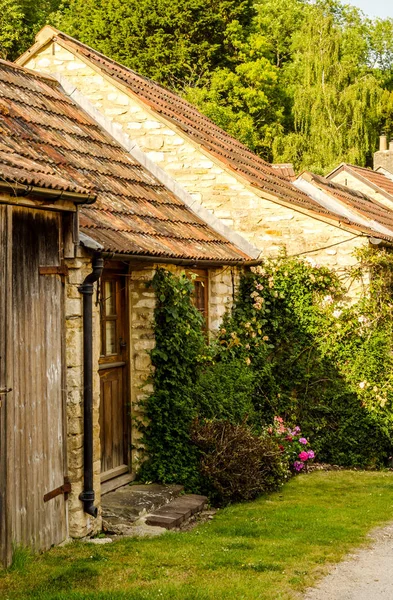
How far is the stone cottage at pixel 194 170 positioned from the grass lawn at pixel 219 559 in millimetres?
4380

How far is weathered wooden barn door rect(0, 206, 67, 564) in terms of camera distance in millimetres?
6383

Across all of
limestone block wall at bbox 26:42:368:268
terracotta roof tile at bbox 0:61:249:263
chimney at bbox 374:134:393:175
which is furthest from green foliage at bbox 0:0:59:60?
terracotta roof tile at bbox 0:61:249:263

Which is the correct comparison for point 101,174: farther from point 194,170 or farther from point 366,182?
point 366,182

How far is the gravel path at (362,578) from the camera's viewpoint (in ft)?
19.8

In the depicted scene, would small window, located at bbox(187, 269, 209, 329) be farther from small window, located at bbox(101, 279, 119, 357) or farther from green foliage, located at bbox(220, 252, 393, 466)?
small window, located at bbox(101, 279, 119, 357)

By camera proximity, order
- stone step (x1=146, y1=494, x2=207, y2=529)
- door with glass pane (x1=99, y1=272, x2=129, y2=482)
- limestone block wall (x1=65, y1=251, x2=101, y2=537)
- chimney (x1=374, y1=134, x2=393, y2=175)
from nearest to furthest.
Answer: limestone block wall (x1=65, y1=251, x2=101, y2=537) < stone step (x1=146, y1=494, x2=207, y2=529) < door with glass pane (x1=99, y1=272, x2=129, y2=482) < chimney (x1=374, y1=134, x2=393, y2=175)

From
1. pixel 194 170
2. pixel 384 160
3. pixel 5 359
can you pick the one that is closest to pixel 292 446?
pixel 194 170

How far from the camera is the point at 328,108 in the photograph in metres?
36.0

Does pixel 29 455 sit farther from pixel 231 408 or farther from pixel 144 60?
pixel 144 60

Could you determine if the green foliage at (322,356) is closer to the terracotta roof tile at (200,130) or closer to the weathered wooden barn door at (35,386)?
the terracotta roof tile at (200,130)

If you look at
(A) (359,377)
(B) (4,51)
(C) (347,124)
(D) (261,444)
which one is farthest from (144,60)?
(D) (261,444)

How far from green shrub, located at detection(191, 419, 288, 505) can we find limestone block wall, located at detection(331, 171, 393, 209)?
15.4 m

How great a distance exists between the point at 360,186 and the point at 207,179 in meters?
13.4

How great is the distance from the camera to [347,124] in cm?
3672
